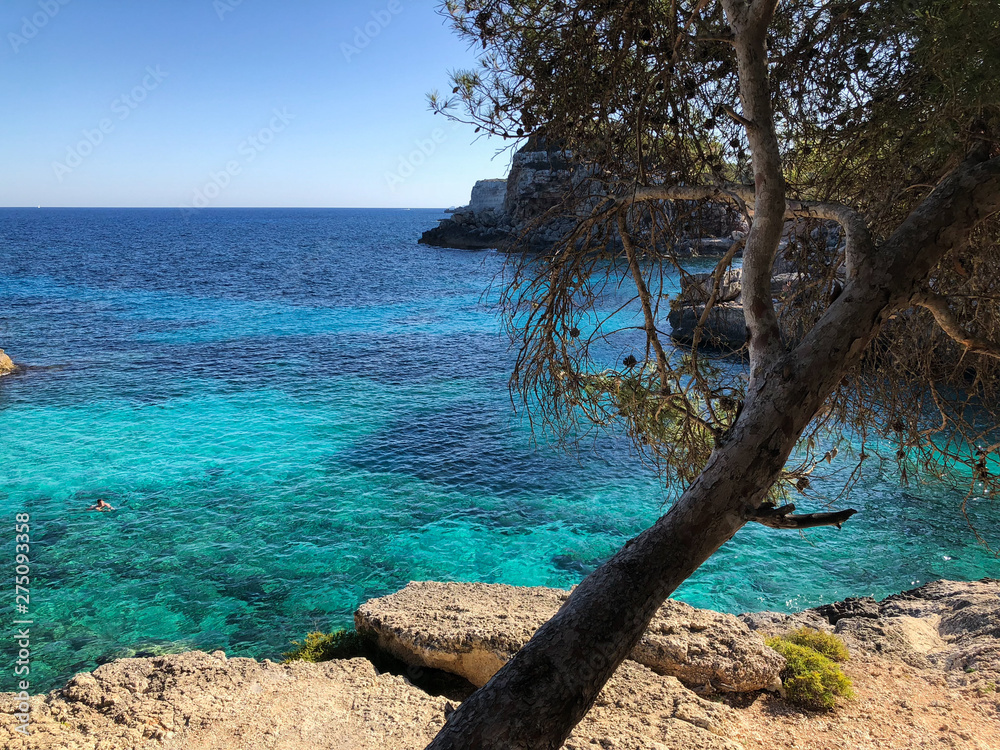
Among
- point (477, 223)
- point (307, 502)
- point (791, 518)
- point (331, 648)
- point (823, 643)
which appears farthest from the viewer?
point (477, 223)

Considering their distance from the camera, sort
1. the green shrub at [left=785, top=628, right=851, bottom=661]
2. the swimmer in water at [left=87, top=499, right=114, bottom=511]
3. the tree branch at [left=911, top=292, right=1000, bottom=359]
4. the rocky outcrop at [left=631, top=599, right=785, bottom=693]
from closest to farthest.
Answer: the tree branch at [left=911, top=292, right=1000, bottom=359] → the rocky outcrop at [left=631, top=599, right=785, bottom=693] → the green shrub at [left=785, top=628, right=851, bottom=661] → the swimmer in water at [left=87, top=499, right=114, bottom=511]

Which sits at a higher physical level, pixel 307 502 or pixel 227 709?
pixel 227 709

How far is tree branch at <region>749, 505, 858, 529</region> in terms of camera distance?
2.98 metres

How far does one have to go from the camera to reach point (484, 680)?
7309 mm

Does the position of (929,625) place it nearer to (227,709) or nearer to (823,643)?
(823,643)

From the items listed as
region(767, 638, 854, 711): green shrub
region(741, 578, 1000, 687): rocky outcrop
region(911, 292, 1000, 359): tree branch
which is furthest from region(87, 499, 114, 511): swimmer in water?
region(911, 292, 1000, 359): tree branch

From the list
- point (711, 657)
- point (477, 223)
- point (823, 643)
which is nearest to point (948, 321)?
point (711, 657)

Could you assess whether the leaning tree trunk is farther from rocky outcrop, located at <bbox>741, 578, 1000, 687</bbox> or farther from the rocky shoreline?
rocky outcrop, located at <bbox>741, 578, 1000, 687</bbox>

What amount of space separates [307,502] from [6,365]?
18.9m

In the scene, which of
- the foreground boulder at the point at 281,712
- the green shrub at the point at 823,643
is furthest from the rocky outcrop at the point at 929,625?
the foreground boulder at the point at 281,712

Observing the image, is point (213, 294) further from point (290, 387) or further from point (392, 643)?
point (392, 643)

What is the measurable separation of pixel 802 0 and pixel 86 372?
29575 millimetres

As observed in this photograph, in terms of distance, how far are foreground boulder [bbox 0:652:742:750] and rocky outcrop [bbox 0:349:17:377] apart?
24.9m

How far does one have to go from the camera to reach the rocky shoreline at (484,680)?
601 cm
